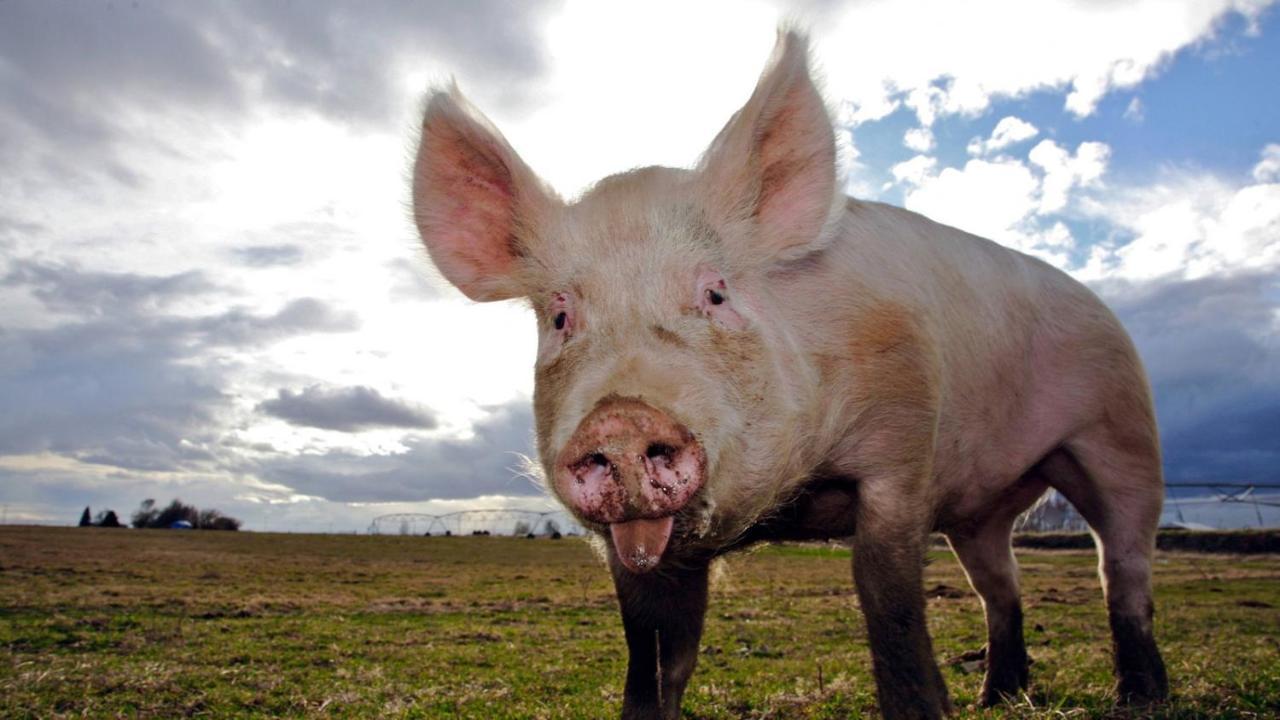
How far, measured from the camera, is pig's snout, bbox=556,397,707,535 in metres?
2.47

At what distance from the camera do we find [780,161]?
12.4ft

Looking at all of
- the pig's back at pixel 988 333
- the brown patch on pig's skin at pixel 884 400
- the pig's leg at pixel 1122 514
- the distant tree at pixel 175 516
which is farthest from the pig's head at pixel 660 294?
the distant tree at pixel 175 516

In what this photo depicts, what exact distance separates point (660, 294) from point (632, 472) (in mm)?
910

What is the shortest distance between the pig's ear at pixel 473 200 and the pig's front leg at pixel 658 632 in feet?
4.76

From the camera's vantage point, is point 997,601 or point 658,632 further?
point 997,601

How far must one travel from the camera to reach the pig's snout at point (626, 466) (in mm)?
2469

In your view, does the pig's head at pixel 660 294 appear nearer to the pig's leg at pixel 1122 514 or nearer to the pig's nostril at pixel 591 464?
the pig's nostril at pixel 591 464

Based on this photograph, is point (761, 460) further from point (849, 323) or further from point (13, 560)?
point (13, 560)

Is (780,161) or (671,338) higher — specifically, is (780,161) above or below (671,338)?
above

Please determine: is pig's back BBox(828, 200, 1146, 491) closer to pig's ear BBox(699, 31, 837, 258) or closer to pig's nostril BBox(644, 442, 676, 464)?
pig's ear BBox(699, 31, 837, 258)

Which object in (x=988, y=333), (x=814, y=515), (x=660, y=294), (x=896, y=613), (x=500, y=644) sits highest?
(x=988, y=333)

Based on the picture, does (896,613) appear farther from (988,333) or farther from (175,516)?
(175,516)

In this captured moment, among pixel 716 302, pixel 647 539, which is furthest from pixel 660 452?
pixel 716 302

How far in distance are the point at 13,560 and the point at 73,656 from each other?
20.2 metres
